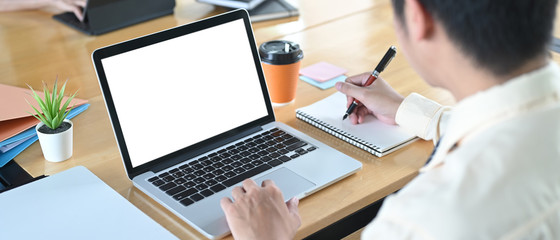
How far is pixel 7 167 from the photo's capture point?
132cm

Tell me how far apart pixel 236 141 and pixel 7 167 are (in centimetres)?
46

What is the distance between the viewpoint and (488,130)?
2.45 ft

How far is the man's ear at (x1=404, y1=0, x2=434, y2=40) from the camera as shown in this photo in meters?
0.81

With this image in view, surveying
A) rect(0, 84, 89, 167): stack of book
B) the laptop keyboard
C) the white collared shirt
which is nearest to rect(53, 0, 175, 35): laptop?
rect(0, 84, 89, 167): stack of book

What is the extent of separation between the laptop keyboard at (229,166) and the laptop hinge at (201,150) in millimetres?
19

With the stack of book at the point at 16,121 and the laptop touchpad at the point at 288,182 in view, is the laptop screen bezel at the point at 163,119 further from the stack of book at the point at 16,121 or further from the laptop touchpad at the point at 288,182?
the stack of book at the point at 16,121

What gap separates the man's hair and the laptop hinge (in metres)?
0.63

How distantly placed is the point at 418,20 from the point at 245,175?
52cm

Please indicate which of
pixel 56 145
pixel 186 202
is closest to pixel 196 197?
pixel 186 202

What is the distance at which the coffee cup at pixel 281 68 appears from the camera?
148 cm

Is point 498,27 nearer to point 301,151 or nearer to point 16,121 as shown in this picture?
point 301,151

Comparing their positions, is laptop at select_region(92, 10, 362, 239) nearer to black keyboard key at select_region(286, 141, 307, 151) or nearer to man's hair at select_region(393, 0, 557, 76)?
black keyboard key at select_region(286, 141, 307, 151)

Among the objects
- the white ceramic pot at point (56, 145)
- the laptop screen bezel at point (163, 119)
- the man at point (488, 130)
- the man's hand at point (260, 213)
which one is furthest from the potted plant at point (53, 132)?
the man at point (488, 130)

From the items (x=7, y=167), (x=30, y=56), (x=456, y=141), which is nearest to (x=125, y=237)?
(x=7, y=167)
